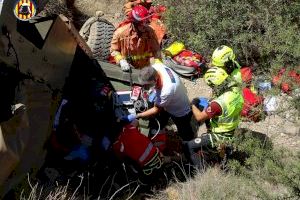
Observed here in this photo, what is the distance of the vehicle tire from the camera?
7.53 meters

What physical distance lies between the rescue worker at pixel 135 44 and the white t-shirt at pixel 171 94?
3.06 feet

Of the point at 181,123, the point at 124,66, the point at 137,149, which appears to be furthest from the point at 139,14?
the point at 137,149

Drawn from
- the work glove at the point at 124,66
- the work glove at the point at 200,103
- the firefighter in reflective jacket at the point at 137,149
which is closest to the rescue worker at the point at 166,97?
the work glove at the point at 200,103

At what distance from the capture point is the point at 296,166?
430cm

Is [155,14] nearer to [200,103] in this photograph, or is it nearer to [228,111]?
[200,103]

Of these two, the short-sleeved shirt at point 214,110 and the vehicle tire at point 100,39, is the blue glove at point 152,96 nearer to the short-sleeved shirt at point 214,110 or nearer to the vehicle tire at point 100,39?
the short-sleeved shirt at point 214,110

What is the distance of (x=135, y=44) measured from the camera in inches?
278

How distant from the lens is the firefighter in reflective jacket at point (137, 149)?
227 inches

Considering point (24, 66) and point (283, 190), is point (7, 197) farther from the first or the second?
point (283, 190)

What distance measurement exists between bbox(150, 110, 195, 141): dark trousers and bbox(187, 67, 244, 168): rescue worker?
0.22 m

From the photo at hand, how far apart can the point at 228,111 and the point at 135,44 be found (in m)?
1.75

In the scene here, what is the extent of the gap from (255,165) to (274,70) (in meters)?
1.71

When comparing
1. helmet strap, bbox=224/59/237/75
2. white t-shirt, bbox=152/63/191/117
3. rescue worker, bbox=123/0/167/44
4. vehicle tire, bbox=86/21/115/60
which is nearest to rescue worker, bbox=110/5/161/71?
vehicle tire, bbox=86/21/115/60

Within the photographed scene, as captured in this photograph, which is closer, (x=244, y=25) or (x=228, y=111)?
(x=228, y=111)
